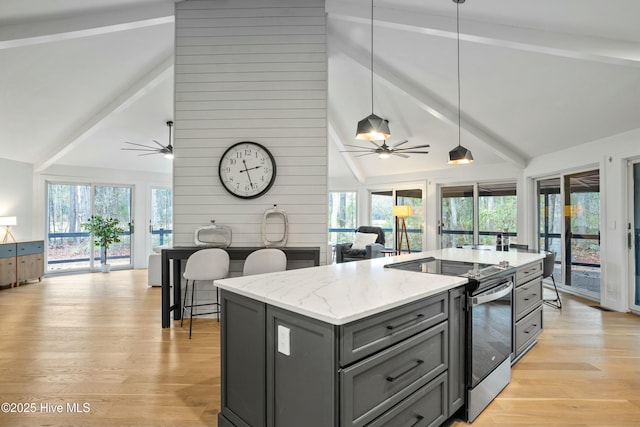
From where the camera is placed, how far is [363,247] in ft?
24.1

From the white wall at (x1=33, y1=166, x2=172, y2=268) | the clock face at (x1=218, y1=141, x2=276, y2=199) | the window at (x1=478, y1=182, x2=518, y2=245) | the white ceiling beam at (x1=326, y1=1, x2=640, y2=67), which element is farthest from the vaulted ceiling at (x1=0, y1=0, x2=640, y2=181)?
the clock face at (x1=218, y1=141, x2=276, y2=199)

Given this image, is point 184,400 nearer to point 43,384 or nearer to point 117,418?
point 117,418

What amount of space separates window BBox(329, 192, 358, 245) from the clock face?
18.0 ft

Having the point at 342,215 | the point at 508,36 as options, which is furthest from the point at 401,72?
the point at 342,215

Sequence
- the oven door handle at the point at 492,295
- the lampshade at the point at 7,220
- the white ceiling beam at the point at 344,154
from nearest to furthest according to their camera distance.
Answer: the oven door handle at the point at 492,295 < the lampshade at the point at 7,220 < the white ceiling beam at the point at 344,154

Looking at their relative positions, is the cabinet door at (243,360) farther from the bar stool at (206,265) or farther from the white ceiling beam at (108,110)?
the white ceiling beam at (108,110)

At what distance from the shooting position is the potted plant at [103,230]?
711 cm

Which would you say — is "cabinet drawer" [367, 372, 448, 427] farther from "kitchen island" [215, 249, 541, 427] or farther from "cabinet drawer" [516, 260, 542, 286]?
"cabinet drawer" [516, 260, 542, 286]

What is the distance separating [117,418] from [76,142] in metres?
5.87

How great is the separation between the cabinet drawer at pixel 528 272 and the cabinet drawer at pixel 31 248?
7.54m

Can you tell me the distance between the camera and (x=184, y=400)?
2.25m

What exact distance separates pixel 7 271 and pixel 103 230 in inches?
67.2

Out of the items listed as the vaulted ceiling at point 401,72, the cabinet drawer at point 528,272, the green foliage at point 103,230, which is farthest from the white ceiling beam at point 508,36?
the green foliage at point 103,230

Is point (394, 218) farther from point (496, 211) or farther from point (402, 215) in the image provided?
point (496, 211)
